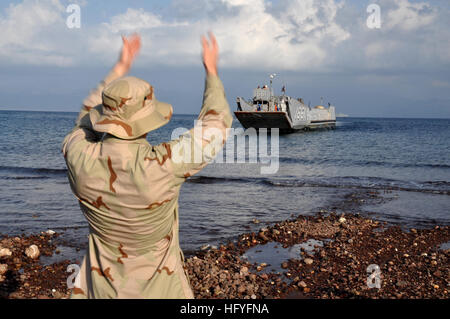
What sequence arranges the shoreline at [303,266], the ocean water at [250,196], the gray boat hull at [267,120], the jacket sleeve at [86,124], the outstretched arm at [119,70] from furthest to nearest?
the gray boat hull at [267,120] < the ocean water at [250,196] < the shoreline at [303,266] < the outstretched arm at [119,70] < the jacket sleeve at [86,124]

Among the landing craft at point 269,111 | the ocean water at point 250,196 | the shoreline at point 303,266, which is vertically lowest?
the ocean water at point 250,196

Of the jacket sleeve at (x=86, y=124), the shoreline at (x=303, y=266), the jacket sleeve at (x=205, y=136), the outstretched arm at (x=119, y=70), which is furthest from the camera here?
the shoreline at (x=303, y=266)

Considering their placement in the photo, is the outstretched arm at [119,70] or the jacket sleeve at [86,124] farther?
the outstretched arm at [119,70]

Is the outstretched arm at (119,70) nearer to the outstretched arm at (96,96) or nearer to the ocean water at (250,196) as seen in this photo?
the outstretched arm at (96,96)

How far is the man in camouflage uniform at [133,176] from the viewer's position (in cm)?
174

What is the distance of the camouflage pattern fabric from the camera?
1.74 m

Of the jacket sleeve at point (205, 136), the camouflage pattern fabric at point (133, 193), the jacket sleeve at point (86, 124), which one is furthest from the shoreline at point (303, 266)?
the jacket sleeve at point (205, 136)

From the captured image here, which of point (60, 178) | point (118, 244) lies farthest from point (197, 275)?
point (60, 178)

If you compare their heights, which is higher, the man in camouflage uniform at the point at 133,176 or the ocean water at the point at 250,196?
the man in camouflage uniform at the point at 133,176

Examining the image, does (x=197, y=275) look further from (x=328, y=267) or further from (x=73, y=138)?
(x=73, y=138)

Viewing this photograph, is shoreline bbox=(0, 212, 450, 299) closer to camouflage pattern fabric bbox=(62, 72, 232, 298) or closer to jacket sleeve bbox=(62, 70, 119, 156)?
camouflage pattern fabric bbox=(62, 72, 232, 298)
